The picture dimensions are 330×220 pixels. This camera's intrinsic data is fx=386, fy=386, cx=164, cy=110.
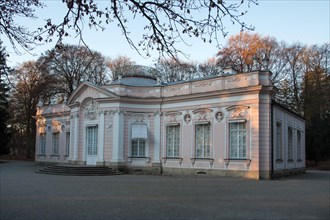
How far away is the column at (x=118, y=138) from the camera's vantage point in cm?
2392

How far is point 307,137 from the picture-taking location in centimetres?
3806

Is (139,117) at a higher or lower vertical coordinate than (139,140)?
higher

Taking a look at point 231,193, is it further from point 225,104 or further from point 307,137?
point 307,137

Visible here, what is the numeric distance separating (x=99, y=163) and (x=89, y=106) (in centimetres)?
412

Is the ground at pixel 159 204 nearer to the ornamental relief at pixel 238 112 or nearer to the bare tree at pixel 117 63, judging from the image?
the ornamental relief at pixel 238 112

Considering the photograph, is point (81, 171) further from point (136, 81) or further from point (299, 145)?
point (299, 145)

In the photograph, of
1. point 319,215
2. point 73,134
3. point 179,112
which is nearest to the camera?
point 319,215

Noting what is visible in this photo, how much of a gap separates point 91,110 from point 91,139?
1948 millimetres

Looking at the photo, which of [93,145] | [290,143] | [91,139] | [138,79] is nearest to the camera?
[290,143]

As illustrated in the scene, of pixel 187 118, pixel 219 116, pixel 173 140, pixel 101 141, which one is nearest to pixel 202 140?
pixel 187 118

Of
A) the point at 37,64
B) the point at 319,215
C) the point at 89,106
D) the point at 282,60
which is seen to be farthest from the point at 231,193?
the point at 37,64

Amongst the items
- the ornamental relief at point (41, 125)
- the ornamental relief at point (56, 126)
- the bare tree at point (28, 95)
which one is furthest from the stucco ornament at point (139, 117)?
the bare tree at point (28, 95)

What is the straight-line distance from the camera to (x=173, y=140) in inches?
945

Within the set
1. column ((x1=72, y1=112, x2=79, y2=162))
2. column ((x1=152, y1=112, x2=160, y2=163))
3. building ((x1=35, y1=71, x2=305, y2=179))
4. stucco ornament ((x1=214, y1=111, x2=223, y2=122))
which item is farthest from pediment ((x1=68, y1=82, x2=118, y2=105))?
stucco ornament ((x1=214, y1=111, x2=223, y2=122))
